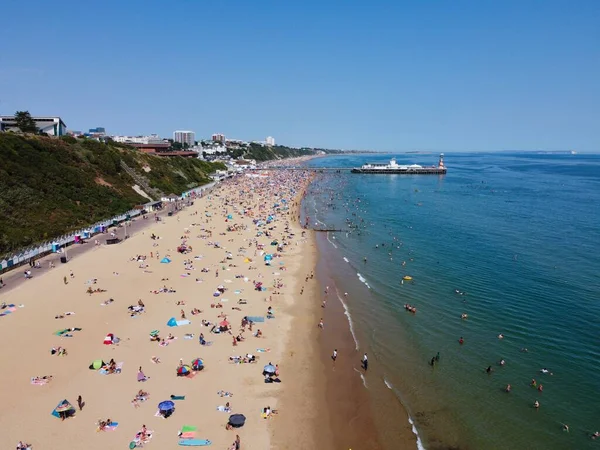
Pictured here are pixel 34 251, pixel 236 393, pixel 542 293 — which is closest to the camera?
pixel 236 393

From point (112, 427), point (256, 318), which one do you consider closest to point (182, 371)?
point (112, 427)

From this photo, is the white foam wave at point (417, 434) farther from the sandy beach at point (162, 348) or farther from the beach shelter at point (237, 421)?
the beach shelter at point (237, 421)

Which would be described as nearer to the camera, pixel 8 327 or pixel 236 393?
pixel 236 393

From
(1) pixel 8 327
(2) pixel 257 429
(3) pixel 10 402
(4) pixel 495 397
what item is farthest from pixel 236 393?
(1) pixel 8 327

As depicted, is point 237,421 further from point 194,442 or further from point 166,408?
point 166,408

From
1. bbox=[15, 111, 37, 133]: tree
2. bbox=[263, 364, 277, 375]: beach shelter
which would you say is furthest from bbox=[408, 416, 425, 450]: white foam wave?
bbox=[15, 111, 37, 133]: tree

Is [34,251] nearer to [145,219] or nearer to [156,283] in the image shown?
[156,283]
